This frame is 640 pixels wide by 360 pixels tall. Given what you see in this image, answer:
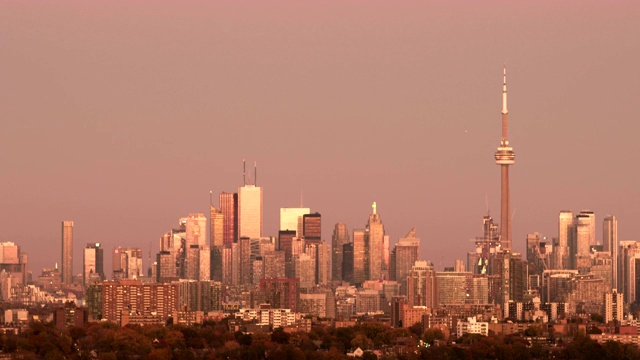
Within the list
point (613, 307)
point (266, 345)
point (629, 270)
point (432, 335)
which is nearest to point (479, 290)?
point (629, 270)

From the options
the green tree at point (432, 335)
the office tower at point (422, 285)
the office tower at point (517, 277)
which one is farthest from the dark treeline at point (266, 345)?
the office tower at point (517, 277)

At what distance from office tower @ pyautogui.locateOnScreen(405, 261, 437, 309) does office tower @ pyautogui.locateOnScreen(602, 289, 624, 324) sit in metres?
25.6

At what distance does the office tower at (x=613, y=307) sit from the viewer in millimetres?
144450

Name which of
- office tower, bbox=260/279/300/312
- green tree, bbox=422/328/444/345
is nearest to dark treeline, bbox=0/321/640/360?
green tree, bbox=422/328/444/345

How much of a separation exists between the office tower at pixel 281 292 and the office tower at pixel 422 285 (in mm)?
10299

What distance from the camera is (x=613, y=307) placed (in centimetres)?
14838

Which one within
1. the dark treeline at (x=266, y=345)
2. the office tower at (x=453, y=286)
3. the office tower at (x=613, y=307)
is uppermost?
the office tower at (x=453, y=286)

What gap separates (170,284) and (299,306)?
408 inches

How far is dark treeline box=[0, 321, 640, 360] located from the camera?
312 feet

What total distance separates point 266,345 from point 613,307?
54.8 meters

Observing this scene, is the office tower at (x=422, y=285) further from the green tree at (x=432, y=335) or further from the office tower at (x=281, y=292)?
the green tree at (x=432, y=335)

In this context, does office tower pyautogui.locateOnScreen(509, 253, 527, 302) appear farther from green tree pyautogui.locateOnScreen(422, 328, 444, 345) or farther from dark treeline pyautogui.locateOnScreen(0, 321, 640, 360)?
dark treeline pyautogui.locateOnScreen(0, 321, 640, 360)

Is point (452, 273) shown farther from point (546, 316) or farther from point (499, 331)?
point (499, 331)

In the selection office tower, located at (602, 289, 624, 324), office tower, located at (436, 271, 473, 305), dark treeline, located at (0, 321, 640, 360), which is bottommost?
dark treeline, located at (0, 321, 640, 360)
